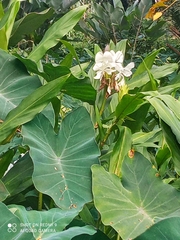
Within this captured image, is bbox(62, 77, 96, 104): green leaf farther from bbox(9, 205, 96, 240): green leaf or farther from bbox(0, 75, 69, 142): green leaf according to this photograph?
bbox(9, 205, 96, 240): green leaf

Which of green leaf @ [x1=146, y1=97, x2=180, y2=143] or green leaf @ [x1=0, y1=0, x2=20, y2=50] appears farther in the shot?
green leaf @ [x1=0, y1=0, x2=20, y2=50]

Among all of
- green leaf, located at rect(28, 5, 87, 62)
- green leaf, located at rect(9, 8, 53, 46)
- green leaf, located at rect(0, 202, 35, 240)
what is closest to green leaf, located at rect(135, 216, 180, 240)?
green leaf, located at rect(0, 202, 35, 240)

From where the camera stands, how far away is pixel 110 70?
3.42 ft

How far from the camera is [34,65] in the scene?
941 millimetres

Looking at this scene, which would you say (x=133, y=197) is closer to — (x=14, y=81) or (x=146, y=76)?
(x=14, y=81)

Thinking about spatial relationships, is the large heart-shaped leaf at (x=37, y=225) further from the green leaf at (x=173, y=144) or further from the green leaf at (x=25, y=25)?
the green leaf at (x=25, y=25)

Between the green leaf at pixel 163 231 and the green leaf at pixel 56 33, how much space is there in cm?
68

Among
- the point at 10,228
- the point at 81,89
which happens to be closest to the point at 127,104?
the point at 81,89

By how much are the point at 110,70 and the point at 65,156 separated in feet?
0.87

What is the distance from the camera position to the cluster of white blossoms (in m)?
1.04

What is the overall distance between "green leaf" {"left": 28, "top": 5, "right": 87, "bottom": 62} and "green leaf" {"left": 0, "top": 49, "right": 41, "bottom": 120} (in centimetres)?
7

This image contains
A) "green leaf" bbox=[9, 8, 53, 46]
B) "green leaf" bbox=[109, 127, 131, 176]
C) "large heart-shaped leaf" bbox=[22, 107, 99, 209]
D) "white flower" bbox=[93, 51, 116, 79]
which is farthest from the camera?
"green leaf" bbox=[9, 8, 53, 46]

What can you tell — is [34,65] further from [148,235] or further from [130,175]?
[148,235]

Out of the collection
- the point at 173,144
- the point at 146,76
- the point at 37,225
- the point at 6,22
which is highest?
the point at 6,22
